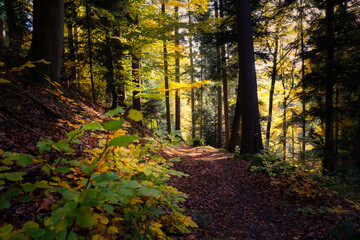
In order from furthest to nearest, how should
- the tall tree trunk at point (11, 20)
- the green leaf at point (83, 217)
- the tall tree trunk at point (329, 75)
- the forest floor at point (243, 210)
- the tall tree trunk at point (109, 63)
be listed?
the tall tree trunk at point (329, 75) < the tall tree trunk at point (109, 63) < the tall tree trunk at point (11, 20) < the forest floor at point (243, 210) < the green leaf at point (83, 217)

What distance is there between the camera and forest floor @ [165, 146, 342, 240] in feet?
10.1

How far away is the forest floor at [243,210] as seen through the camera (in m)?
3.09

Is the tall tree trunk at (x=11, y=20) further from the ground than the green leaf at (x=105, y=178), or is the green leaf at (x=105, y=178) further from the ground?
the tall tree trunk at (x=11, y=20)

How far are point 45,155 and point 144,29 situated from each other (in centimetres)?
784

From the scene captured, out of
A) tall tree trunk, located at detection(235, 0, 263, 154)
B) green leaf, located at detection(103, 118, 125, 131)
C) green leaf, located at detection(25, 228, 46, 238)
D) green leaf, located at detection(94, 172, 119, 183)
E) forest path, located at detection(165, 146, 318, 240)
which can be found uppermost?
tall tree trunk, located at detection(235, 0, 263, 154)

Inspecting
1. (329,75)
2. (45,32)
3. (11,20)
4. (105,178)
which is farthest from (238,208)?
(11,20)

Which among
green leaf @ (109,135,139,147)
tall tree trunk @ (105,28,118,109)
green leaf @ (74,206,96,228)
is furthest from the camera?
tall tree trunk @ (105,28,118,109)

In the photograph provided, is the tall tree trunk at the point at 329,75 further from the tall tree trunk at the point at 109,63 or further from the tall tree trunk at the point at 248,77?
the tall tree trunk at the point at 109,63

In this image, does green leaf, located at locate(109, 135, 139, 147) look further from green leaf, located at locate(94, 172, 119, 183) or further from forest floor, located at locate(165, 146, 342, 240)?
forest floor, located at locate(165, 146, 342, 240)

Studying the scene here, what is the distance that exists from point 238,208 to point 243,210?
0.12m

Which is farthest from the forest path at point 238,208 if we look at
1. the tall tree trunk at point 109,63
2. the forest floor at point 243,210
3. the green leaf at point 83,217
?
the tall tree trunk at point 109,63

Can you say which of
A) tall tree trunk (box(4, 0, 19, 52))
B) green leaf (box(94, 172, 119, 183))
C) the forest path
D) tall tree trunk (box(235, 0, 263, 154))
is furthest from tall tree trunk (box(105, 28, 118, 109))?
green leaf (box(94, 172, 119, 183))

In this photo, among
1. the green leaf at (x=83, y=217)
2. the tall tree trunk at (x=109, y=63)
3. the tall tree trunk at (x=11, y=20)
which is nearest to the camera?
the green leaf at (x=83, y=217)

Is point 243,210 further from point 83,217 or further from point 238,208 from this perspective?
point 83,217
